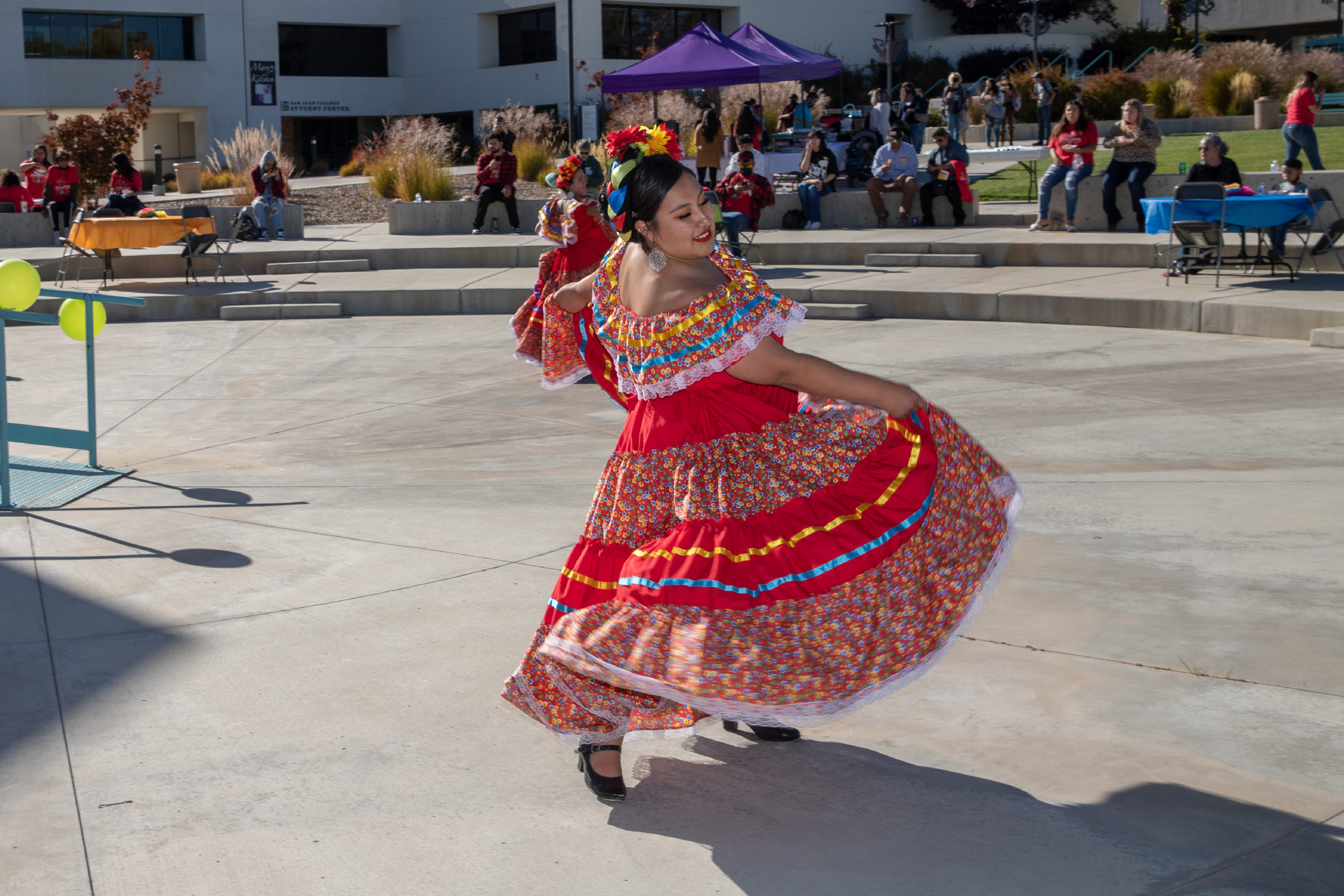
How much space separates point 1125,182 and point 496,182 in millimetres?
8855

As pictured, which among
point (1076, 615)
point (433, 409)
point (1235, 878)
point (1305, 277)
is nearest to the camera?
point (1235, 878)

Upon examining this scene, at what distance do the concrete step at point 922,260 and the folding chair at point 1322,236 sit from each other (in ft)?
10.9

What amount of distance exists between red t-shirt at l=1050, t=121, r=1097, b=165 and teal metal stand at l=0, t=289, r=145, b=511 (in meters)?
11.4

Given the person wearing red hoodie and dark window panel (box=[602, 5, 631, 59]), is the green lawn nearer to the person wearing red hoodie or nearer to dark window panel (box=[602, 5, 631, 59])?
the person wearing red hoodie

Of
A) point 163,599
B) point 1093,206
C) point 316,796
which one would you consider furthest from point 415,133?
point 316,796

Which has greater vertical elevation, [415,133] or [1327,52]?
[1327,52]

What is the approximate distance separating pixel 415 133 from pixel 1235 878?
24420mm

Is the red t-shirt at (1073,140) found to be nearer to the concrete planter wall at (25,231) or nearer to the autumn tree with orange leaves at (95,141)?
the concrete planter wall at (25,231)

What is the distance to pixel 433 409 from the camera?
9.24 meters

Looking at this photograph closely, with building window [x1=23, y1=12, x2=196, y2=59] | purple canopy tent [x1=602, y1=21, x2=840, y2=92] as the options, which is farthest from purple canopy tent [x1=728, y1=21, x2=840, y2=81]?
building window [x1=23, y1=12, x2=196, y2=59]

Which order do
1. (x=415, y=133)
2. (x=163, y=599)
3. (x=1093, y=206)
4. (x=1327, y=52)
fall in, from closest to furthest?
1. (x=163, y=599)
2. (x=1093, y=206)
3. (x=415, y=133)
4. (x=1327, y=52)

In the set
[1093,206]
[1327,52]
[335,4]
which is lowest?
[1093,206]

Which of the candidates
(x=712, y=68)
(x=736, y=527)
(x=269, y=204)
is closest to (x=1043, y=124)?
(x=712, y=68)

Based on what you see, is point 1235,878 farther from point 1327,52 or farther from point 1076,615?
point 1327,52
